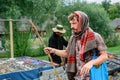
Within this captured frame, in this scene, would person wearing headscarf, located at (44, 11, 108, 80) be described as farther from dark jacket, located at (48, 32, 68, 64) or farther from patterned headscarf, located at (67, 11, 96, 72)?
dark jacket, located at (48, 32, 68, 64)

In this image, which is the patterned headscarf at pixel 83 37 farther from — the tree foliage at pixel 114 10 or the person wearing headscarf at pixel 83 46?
the tree foliage at pixel 114 10

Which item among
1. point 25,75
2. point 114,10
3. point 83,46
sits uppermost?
point 83,46

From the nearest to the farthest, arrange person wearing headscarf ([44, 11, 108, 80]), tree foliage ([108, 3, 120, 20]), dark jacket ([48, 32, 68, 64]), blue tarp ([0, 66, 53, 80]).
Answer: person wearing headscarf ([44, 11, 108, 80]), blue tarp ([0, 66, 53, 80]), dark jacket ([48, 32, 68, 64]), tree foliage ([108, 3, 120, 20])

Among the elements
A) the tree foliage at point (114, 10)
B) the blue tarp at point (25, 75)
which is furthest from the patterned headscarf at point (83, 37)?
the tree foliage at point (114, 10)

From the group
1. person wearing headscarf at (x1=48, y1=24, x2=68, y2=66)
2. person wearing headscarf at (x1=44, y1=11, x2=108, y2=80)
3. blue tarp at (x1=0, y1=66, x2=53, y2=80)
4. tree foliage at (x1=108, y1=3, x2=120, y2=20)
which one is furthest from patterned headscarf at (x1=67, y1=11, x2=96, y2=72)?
tree foliage at (x1=108, y1=3, x2=120, y2=20)

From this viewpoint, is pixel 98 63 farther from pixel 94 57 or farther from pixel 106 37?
pixel 106 37

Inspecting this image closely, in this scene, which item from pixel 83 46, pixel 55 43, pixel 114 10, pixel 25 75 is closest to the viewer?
pixel 83 46

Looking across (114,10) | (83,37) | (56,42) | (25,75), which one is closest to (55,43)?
(56,42)

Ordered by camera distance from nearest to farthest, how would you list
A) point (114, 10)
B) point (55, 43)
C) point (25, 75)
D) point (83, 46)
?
point (83, 46) < point (25, 75) < point (55, 43) < point (114, 10)

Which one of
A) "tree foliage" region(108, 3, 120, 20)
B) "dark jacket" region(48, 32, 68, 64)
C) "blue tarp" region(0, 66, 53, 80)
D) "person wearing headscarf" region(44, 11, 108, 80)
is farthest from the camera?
"tree foliage" region(108, 3, 120, 20)

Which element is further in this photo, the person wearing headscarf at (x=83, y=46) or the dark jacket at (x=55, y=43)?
the dark jacket at (x=55, y=43)

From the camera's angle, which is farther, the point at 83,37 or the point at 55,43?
the point at 55,43

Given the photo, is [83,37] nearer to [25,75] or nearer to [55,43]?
[25,75]

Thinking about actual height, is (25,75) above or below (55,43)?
below
